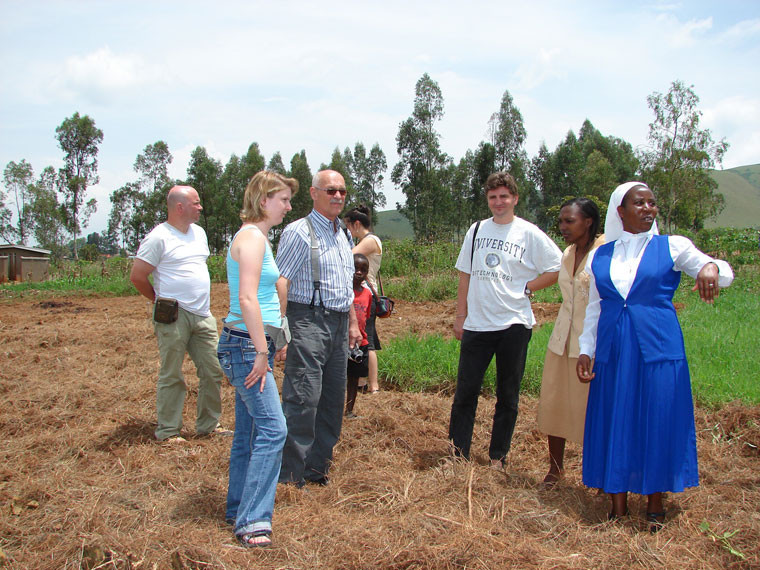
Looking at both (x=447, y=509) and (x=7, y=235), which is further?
(x=7, y=235)

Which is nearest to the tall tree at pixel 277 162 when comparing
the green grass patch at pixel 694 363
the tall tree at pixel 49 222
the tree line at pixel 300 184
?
the tree line at pixel 300 184

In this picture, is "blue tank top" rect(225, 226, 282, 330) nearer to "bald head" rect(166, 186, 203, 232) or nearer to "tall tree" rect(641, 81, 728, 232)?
"bald head" rect(166, 186, 203, 232)

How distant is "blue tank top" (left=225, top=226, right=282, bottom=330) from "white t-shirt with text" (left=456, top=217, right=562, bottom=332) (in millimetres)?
1429

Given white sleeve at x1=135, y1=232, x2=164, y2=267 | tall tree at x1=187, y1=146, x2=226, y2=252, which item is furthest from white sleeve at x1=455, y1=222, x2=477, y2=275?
tall tree at x1=187, y1=146, x2=226, y2=252

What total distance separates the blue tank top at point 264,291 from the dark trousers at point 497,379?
143cm

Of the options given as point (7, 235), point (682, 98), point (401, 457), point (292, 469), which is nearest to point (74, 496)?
point (292, 469)

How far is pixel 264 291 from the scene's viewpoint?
9.48 feet

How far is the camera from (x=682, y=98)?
3238 cm

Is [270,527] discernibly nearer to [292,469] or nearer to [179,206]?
[292,469]

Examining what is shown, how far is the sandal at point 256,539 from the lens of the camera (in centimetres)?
270


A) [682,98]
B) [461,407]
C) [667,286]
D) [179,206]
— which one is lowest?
[461,407]

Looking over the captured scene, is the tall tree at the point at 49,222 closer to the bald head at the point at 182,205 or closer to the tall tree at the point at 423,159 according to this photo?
the tall tree at the point at 423,159

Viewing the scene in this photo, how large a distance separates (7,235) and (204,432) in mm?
A: 57091

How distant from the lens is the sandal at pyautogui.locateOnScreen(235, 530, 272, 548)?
2.70 metres
